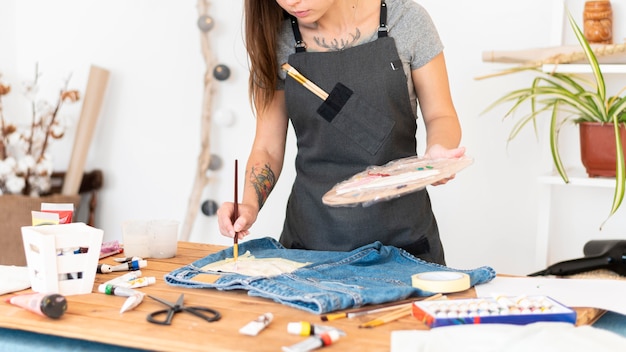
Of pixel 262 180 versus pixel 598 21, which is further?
pixel 598 21

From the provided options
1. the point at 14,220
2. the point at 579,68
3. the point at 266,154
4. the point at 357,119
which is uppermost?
the point at 579,68

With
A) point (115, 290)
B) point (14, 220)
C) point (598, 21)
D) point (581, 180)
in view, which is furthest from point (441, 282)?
point (14, 220)

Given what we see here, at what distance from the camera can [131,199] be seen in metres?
3.80

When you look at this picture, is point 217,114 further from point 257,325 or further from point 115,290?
point 257,325

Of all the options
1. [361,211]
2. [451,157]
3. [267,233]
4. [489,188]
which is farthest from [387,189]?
[267,233]

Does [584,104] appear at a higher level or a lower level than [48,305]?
higher

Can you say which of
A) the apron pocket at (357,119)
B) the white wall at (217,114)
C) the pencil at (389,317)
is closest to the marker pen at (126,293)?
the pencil at (389,317)

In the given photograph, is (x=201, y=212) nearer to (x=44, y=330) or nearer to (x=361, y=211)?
(x=361, y=211)

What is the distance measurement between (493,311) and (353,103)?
0.86 m

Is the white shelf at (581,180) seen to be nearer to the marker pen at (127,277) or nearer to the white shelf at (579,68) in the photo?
the white shelf at (579,68)

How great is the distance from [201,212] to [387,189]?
2147mm

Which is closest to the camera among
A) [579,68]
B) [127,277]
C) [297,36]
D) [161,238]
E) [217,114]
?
[127,277]

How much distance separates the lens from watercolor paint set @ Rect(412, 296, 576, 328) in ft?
4.33

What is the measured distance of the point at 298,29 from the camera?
2160 millimetres
